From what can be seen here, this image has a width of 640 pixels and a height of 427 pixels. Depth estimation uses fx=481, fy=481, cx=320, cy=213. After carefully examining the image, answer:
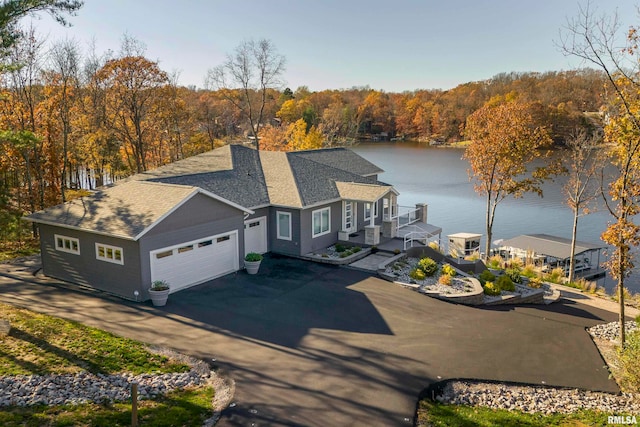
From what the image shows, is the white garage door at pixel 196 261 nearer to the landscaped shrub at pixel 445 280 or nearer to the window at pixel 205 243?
the window at pixel 205 243

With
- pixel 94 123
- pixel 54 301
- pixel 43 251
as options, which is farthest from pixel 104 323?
pixel 94 123

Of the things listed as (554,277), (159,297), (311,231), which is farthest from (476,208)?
(159,297)

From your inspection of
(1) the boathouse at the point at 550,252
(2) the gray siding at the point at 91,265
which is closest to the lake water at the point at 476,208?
(1) the boathouse at the point at 550,252

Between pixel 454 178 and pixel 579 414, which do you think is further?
pixel 454 178

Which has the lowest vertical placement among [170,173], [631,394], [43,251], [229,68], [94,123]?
[631,394]

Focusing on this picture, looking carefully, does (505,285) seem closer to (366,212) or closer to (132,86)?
(366,212)

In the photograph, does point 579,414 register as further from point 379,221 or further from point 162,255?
point 379,221

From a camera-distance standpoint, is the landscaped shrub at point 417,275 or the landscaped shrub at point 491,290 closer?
the landscaped shrub at point 491,290
